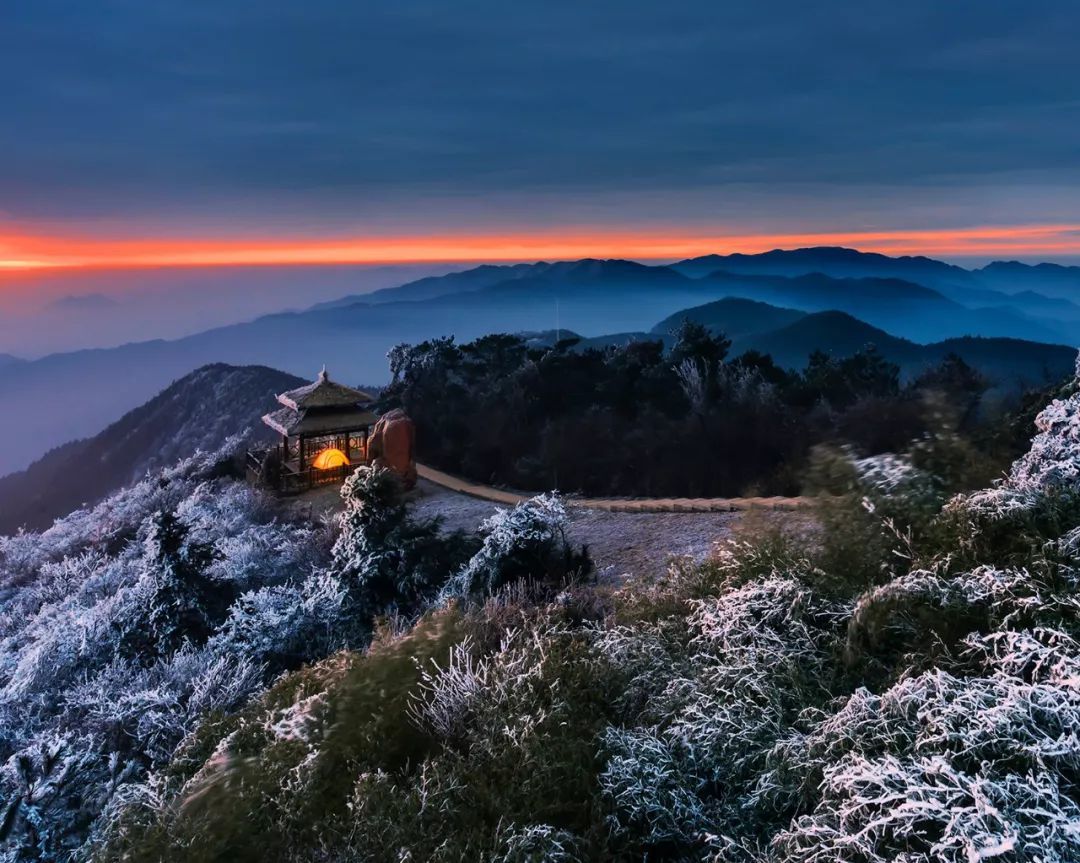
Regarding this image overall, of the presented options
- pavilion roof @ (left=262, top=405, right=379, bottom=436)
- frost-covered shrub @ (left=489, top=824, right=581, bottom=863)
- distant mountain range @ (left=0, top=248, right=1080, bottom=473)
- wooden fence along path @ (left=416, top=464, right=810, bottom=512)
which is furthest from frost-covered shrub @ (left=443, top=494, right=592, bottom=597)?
distant mountain range @ (left=0, top=248, right=1080, bottom=473)

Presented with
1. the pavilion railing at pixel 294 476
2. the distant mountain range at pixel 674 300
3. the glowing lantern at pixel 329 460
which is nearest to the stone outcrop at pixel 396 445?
the glowing lantern at pixel 329 460

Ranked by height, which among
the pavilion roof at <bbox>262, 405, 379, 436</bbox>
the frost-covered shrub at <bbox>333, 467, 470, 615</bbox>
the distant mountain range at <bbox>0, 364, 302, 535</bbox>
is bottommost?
the distant mountain range at <bbox>0, 364, 302, 535</bbox>

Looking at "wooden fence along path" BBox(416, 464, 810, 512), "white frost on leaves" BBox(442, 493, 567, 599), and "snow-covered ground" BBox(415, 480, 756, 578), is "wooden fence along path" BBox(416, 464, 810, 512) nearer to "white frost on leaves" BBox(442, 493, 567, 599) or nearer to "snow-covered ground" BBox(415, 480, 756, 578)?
"snow-covered ground" BBox(415, 480, 756, 578)

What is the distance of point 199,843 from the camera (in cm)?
523

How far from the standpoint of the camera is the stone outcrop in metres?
18.9

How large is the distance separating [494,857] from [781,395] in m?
18.8

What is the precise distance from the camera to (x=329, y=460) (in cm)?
2095

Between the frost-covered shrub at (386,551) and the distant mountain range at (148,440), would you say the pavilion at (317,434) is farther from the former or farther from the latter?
the distant mountain range at (148,440)

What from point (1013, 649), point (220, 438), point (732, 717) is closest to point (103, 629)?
point (732, 717)

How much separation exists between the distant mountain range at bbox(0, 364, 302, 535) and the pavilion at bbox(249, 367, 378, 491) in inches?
1224

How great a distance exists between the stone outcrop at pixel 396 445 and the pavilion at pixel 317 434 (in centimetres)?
104

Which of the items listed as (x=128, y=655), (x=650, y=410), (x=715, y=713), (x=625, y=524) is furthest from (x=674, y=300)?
(x=715, y=713)

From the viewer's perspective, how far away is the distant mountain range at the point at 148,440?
57438 mm

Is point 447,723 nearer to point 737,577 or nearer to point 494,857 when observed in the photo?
point 494,857
